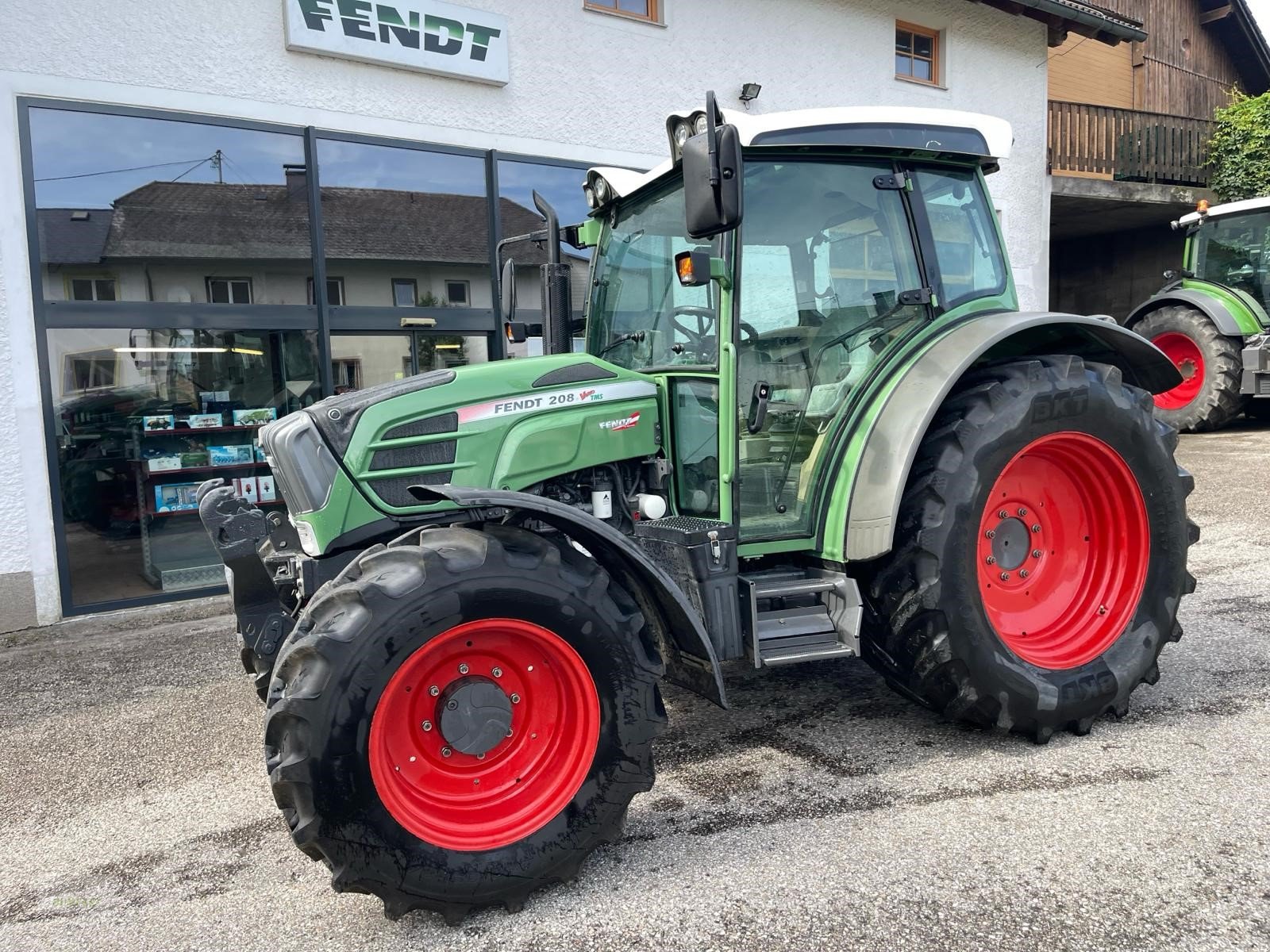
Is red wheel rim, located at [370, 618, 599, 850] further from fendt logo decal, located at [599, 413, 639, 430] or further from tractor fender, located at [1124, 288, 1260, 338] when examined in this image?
tractor fender, located at [1124, 288, 1260, 338]

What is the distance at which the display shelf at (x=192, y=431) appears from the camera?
6.32 metres

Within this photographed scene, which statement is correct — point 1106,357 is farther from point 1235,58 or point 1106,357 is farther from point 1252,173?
point 1235,58

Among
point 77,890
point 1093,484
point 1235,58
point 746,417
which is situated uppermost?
point 1235,58

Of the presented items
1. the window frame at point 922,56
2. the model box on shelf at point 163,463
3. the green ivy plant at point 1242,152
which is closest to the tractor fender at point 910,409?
the model box on shelf at point 163,463

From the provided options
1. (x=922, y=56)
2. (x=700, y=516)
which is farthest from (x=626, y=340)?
(x=922, y=56)

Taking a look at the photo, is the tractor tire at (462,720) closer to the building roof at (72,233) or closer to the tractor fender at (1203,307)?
the building roof at (72,233)

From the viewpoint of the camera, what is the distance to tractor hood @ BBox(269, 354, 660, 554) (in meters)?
2.78

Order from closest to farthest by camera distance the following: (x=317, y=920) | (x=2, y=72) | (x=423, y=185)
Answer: (x=317, y=920) → (x=2, y=72) → (x=423, y=185)

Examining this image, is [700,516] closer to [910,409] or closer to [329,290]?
[910,409]

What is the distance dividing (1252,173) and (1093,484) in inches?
523

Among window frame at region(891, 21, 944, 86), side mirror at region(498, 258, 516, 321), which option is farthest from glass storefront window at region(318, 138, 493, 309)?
window frame at region(891, 21, 944, 86)

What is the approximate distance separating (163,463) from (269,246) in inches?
67.4

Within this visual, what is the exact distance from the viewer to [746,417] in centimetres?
312

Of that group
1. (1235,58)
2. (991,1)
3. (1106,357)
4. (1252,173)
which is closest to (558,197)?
(1106,357)
